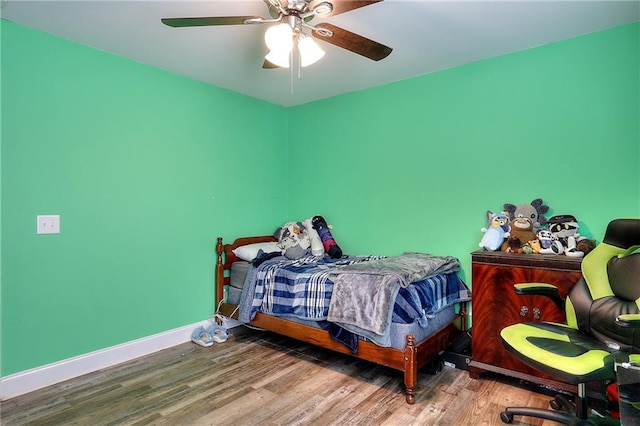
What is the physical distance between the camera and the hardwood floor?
6.41 feet

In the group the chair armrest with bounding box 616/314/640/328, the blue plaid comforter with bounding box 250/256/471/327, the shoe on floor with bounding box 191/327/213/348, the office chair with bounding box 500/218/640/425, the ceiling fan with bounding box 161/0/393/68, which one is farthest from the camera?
the shoe on floor with bounding box 191/327/213/348

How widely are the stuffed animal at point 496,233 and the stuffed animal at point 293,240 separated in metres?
1.65

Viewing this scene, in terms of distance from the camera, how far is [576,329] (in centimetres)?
188

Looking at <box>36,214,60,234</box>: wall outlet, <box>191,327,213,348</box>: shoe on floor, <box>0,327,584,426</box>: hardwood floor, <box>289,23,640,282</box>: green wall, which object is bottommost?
<box>0,327,584,426</box>: hardwood floor

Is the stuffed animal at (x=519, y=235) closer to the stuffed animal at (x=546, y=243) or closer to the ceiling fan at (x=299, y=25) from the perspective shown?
the stuffed animal at (x=546, y=243)

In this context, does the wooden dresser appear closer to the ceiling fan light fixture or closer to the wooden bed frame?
the wooden bed frame

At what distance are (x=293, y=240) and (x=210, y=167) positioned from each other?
1100mm

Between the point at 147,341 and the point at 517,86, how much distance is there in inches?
144

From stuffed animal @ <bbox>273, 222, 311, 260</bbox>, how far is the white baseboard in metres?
1.13

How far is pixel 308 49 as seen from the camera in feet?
6.38

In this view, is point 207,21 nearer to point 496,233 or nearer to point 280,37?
point 280,37

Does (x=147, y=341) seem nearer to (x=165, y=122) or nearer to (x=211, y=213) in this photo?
(x=211, y=213)

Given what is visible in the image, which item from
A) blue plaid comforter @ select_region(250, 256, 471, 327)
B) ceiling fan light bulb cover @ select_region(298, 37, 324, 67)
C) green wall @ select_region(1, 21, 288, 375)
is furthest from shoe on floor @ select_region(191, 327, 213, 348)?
ceiling fan light bulb cover @ select_region(298, 37, 324, 67)

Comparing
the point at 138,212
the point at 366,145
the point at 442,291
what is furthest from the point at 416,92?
the point at 138,212
